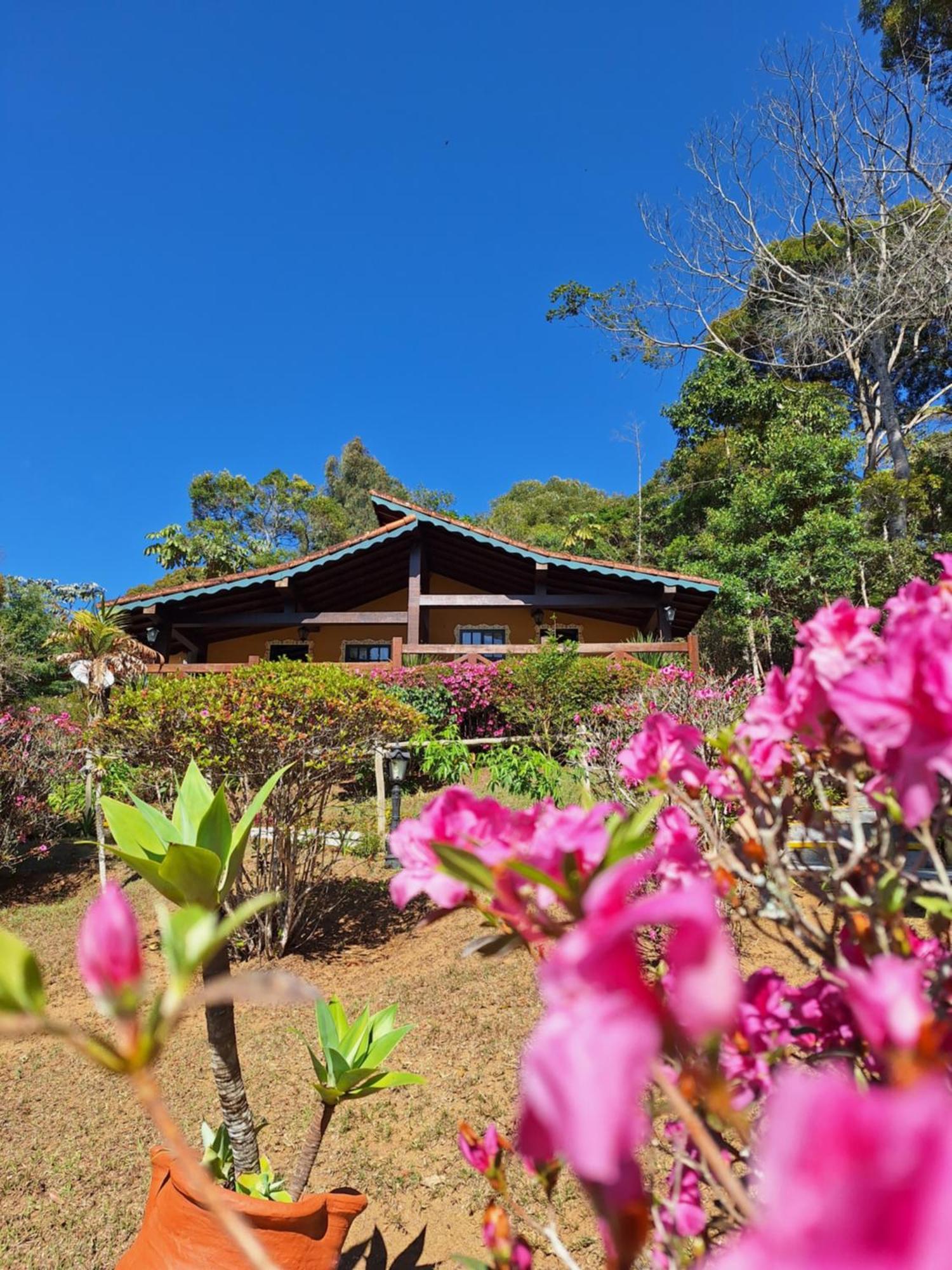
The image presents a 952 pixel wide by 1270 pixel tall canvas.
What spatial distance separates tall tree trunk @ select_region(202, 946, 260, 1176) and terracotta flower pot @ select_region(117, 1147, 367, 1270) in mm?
114

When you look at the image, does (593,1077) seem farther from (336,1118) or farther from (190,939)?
(336,1118)

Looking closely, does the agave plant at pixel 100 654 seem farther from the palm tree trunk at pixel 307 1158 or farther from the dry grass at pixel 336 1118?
the palm tree trunk at pixel 307 1158

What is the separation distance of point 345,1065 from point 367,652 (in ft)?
41.8

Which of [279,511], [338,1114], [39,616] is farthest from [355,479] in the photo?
[338,1114]

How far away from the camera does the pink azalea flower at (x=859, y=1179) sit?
0.22 metres

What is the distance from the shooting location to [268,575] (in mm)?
11242

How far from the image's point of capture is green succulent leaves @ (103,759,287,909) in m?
1.40

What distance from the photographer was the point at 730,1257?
0.28 m

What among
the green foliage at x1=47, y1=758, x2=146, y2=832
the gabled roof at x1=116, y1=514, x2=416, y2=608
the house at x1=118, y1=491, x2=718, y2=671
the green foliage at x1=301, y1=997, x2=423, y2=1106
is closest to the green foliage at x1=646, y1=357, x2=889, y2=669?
the house at x1=118, y1=491, x2=718, y2=671

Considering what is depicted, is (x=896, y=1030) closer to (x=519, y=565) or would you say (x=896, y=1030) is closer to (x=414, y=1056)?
(x=414, y=1056)

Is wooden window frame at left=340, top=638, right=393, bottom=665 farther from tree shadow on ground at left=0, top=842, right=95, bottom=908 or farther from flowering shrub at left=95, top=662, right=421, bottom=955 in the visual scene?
flowering shrub at left=95, top=662, right=421, bottom=955

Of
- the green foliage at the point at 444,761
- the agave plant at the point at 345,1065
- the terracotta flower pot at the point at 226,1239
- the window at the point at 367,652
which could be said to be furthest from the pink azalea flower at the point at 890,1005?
the window at the point at 367,652

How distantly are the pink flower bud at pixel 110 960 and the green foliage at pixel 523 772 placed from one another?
7.42m

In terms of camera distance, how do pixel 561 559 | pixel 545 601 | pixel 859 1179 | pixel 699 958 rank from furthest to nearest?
1. pixel 545 601
2. pixel 561 559
3. pixel 699 958
4. pixel 859 1179
